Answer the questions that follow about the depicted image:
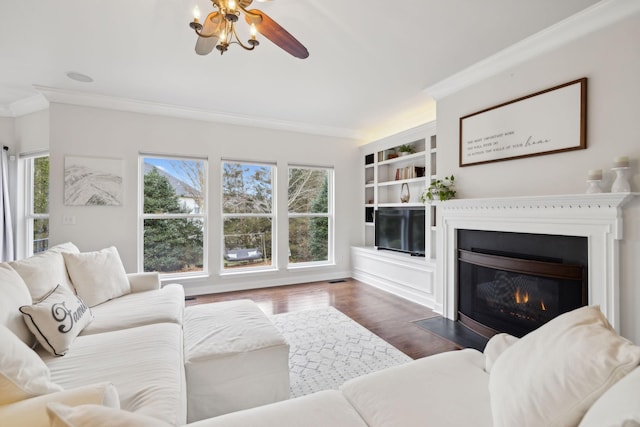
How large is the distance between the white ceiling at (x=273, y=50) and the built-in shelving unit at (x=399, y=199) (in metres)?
0.71

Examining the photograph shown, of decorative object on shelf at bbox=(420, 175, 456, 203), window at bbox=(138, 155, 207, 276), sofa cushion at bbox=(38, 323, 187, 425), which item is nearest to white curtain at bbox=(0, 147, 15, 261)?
window at bbox=(138, 155, 207, 276)

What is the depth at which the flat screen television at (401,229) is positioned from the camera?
13.4 feet

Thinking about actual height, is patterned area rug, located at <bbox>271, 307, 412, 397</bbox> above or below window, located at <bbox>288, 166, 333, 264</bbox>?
below

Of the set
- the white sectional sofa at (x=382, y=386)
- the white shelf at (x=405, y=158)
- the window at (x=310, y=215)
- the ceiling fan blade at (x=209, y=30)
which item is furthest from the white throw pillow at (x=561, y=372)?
the window at (x=310, y=215)

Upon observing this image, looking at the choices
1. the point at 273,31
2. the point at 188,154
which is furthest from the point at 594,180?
the point at 188,154

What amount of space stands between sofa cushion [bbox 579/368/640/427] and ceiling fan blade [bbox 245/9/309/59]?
198 cm

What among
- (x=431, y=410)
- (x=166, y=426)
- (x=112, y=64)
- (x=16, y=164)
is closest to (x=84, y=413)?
(x=166, y=426)

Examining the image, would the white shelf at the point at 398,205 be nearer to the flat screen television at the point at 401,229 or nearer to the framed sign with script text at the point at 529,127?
the flat screen television at the point at 401,229

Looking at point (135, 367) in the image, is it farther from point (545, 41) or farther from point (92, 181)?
point (545, 41)

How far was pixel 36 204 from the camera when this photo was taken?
4145mm

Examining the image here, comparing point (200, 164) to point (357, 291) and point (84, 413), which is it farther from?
point (84, 413)

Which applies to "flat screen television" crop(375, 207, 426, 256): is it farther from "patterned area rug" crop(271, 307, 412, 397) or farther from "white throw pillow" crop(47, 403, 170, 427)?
"white throw pillow" crop(47, 403, 170, 427)

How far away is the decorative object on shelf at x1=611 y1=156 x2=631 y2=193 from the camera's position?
193 centimetres

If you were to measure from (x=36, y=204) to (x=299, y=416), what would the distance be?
16.7ft
